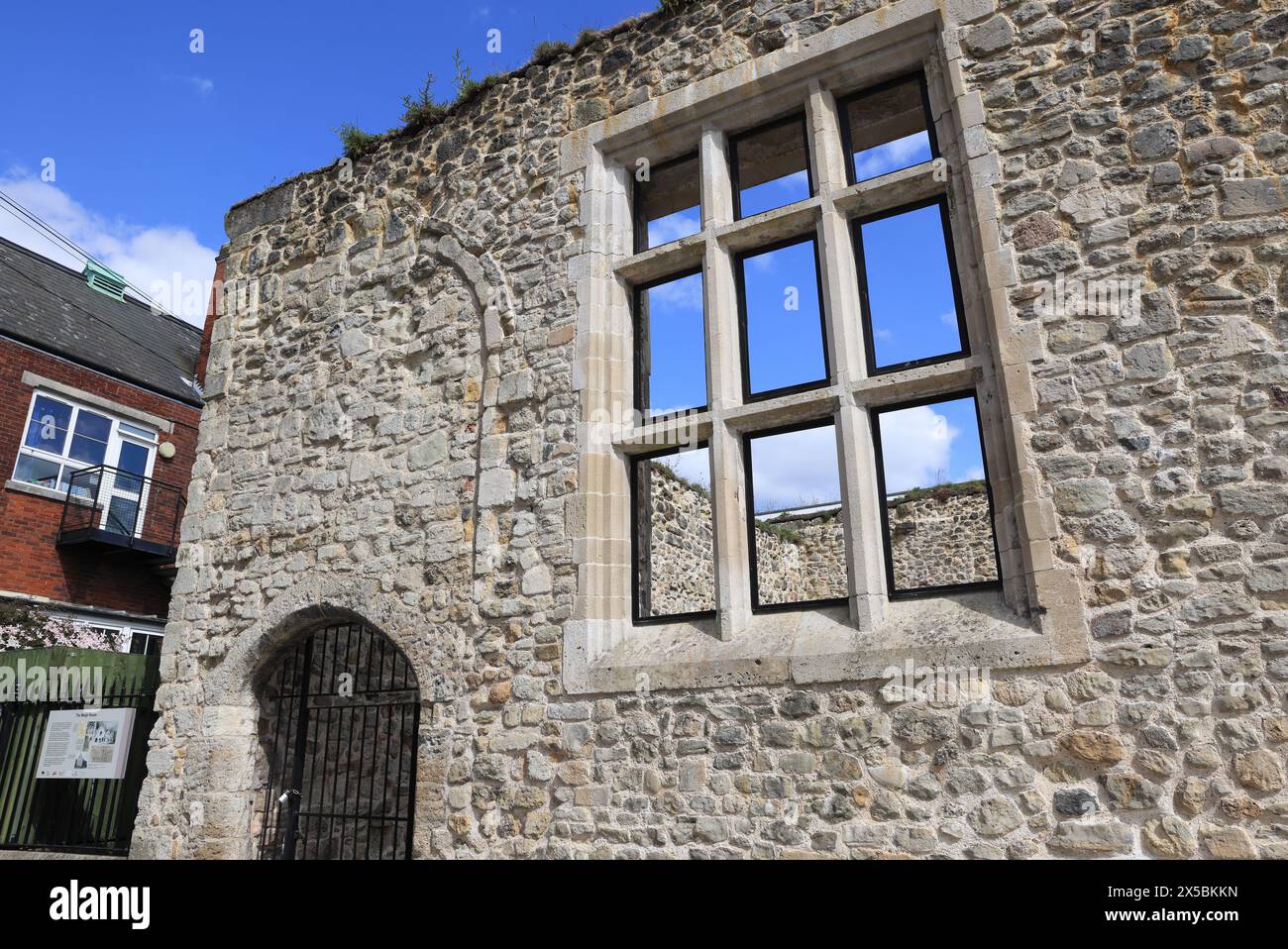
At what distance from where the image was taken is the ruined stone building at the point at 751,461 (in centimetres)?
397

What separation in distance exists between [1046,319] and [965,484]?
8038 mm

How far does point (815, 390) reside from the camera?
509 centimetres

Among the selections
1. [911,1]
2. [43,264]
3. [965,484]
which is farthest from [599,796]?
[43,264]

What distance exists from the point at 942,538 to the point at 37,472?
12570mm

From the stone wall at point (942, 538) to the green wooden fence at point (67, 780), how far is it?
887 cm

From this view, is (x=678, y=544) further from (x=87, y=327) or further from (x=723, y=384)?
(x=87, y=327)

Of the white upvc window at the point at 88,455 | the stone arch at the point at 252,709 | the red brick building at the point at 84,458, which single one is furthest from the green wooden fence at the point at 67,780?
the white upvc window at the point at 88,455

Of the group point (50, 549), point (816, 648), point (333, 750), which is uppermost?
point (50, 549)

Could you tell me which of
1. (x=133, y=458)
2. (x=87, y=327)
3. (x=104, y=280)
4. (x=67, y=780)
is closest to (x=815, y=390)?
(x=67, y=780)

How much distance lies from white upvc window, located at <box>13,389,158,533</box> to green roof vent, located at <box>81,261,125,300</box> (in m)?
4.14

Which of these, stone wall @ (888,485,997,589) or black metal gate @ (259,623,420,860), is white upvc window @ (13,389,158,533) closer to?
black metal gate @ (259,623,420,860)

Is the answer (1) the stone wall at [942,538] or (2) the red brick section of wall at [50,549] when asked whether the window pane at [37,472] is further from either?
(1) the stone wall at [942,538]

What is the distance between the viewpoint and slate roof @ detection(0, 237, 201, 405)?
41.9ft
